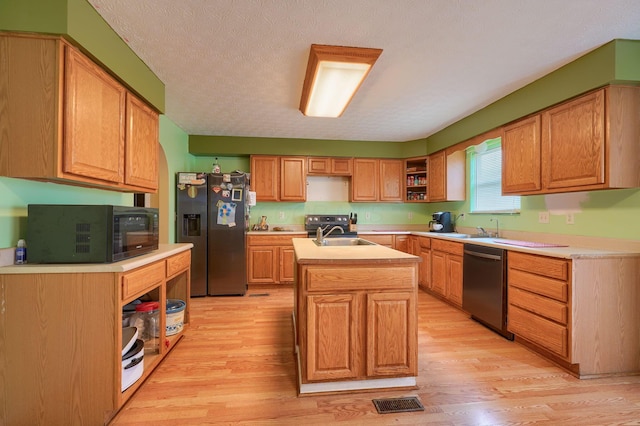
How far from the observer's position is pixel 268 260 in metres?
4.52

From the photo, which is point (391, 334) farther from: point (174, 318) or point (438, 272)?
point (438, 272)

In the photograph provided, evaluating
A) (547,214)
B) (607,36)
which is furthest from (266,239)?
(607,36)

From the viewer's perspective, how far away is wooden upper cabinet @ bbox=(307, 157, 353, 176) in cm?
491

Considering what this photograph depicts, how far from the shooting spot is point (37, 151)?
158 centimetres

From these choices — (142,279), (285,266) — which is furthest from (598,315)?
(285,266)

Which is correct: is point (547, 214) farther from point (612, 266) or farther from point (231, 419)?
point (231, 419)

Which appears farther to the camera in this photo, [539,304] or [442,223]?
[442,223]

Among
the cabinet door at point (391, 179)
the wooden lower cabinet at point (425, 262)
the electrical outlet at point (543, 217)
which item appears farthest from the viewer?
the cabinet door at point (391, 179)

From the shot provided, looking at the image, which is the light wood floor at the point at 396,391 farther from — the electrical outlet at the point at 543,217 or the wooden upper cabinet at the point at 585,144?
the wooden upper cabinet at the point at 585,144

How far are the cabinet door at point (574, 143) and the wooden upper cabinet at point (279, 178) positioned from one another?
3.26 metres

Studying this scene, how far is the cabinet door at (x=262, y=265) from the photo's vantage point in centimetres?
448

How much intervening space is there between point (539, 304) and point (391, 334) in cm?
143

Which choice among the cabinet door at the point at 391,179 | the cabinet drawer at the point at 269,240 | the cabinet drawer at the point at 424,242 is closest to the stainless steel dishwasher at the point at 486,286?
the cabinet drawer at the point at 424,242

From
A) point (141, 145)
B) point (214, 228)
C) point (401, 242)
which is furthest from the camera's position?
point (401, 242)
